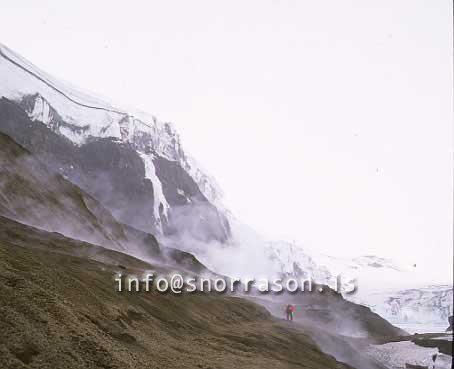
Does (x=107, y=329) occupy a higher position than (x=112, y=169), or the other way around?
(x=112, y=169)

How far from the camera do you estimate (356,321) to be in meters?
92.3

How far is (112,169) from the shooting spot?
153250mm

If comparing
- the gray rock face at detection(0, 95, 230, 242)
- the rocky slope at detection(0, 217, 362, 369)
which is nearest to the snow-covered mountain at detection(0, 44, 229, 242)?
the gray rock face at detection(0, 95, 230, 242)

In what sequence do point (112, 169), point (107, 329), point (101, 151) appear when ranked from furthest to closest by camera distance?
point (101, 151)
point (112, 169)
point (107, 329)

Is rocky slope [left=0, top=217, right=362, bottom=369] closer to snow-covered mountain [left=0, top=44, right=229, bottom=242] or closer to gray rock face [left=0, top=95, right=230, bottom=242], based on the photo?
gray rock face [left=0, top=95, right=230, bottom=242]

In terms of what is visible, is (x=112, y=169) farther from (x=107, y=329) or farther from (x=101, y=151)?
(x=107, y=329)

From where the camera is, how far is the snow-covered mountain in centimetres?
13838

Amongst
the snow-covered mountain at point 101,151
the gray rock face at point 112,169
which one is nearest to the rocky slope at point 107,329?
the gray rock face at point 112,169

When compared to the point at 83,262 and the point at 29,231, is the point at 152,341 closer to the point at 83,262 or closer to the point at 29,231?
the point at 83,262

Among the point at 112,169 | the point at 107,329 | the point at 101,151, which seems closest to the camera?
the point at 107,329

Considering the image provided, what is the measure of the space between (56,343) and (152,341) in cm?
733

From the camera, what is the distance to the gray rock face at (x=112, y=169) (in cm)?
12962

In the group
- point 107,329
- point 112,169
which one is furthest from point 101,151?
point 107,329

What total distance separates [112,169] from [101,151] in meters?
8.46
